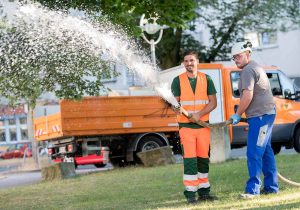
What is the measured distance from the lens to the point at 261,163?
868cm

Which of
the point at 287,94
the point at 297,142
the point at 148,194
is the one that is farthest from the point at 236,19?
the point at 148,194

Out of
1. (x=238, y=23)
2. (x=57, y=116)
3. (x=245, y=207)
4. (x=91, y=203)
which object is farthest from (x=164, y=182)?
(x=238, y=23)

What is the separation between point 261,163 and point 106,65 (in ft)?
20.5

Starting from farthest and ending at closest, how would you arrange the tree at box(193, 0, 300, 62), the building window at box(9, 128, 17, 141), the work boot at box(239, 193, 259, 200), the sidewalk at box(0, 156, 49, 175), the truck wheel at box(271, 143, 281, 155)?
the building window at box(9, 128, 17, 141), the tree at box(193, 0, 300, 62), the sidewalk at box(0, 156, 49, 175), the truck wheel at box(271, 143, 281, 155), the work boot at box(239, 193, 259, 200)

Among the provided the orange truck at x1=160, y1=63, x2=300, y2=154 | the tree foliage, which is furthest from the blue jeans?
the tree foliage

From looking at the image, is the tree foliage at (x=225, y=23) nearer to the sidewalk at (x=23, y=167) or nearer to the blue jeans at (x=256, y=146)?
the sidewalk at (x=23, y=167)

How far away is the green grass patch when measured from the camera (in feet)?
27.4

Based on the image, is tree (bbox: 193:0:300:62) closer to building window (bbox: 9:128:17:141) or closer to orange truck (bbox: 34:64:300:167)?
orange truck (bbox: 34:64:300:167)

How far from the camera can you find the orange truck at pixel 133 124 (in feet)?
57.1

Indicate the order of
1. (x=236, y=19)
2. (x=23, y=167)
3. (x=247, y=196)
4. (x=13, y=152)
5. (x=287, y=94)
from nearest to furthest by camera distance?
(x=247, y=196)
(x=287, y=94)
(x=236, y=19)
(x=23, y=167)
(x=13, y=152)

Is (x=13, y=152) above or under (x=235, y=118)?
under

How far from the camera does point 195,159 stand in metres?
8.63

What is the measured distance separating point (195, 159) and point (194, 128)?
0.37 meters

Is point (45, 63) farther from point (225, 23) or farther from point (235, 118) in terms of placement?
point (225, 23)
